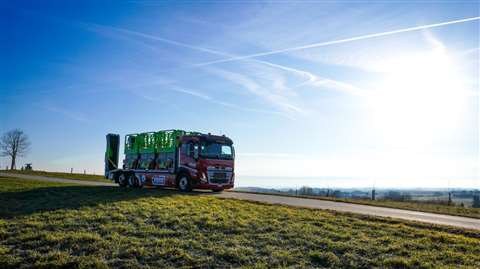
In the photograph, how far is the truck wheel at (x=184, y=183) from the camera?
23022 mm

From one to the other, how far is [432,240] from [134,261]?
7.09 metres

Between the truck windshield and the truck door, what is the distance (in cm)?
1008

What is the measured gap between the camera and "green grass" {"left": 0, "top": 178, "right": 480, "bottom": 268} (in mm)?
7598

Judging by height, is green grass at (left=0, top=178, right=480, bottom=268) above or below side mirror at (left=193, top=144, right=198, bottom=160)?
below

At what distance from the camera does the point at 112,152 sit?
30.3 metres

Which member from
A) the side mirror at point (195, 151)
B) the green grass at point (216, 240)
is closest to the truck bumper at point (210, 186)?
the side mirror at point (195, 151)

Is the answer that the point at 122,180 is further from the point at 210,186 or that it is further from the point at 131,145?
the point at 210,186

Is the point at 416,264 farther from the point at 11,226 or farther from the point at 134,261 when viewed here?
the point at 11,226

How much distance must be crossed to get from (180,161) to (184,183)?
4.42 ft

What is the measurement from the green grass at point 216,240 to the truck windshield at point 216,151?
31.6 feet

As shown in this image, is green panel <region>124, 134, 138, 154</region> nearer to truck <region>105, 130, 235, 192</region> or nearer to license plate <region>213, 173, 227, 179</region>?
truck <region>105, 130, 235, 192</region>

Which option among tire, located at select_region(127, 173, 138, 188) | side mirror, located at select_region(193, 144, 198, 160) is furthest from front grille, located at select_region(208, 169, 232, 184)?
tire, located at select_region(127, 173, 138, 188)

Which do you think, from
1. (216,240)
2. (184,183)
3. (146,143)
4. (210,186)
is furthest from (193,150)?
(216,240)

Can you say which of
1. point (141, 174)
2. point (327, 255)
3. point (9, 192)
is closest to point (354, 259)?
point (327, 255)
